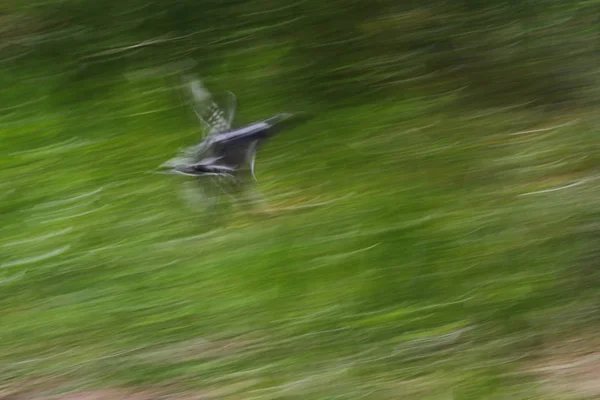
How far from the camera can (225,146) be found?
1409 mm

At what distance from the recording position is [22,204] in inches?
55.8

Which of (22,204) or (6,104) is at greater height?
(6,104)

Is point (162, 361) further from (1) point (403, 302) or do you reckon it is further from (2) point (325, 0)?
(2) point (325, 0)

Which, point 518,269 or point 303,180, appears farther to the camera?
point 303,180

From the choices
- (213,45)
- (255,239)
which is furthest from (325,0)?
(255,239)

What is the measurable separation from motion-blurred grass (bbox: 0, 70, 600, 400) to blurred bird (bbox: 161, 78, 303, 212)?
0.02 m

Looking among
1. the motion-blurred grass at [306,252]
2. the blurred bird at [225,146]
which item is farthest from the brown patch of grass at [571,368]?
the blurred bird at [225,146]

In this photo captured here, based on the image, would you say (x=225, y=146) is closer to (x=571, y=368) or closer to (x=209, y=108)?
(x=209, y=108)

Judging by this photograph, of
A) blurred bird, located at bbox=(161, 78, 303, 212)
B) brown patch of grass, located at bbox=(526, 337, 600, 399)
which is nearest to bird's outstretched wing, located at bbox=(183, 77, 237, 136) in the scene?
blurred bird, located at bbox=(161, 78, 303, 212)

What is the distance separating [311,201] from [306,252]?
0.32 ft

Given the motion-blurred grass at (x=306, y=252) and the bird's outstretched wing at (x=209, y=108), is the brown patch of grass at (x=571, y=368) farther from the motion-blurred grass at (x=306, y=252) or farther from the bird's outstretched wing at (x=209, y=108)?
the bird's outstretched wing at (x=209, y=108)

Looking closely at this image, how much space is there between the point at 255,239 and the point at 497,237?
1.19 feet

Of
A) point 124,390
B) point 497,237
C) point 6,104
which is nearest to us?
point 124,390

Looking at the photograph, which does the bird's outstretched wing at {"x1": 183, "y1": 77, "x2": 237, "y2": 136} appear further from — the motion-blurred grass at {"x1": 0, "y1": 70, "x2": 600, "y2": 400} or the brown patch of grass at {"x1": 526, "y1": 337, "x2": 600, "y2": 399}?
the brown patch of grass at {"x1": 526, "y1": 337, "x2": 600, "y2": 399}
